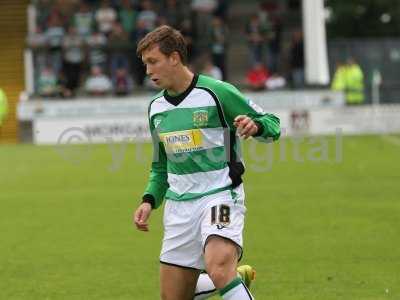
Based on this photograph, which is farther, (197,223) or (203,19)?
(203,19)

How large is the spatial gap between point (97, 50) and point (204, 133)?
29.8 metres

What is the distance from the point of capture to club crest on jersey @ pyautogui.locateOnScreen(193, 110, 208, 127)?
6.23 meters

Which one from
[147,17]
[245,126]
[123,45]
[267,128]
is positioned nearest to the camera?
[245,126]

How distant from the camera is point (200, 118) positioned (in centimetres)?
623

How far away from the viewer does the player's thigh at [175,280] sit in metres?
6.28

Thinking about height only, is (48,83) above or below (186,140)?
below

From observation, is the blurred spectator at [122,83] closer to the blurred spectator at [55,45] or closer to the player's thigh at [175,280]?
the blurred spectator at [55,45]

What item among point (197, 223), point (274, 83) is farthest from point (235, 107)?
point (274, 83)

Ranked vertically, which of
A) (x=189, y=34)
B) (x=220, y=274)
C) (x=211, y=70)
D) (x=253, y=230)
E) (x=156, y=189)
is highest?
(x=189, y=34)

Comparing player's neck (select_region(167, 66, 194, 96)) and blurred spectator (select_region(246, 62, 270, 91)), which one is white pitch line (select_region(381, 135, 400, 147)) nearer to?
blurred spectator (select_region(246, 62, 270, 91))

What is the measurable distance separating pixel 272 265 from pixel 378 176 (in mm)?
9352

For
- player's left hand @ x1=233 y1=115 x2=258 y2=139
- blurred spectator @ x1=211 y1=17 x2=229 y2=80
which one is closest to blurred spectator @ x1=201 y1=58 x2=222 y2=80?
blurred spectator @ x1=211 y1=17 x2=229 y2=80

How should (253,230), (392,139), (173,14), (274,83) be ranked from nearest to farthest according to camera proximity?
(253,230), (392,139), (274,83), (173,14)

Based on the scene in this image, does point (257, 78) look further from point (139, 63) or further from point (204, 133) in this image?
point (204, 133)
